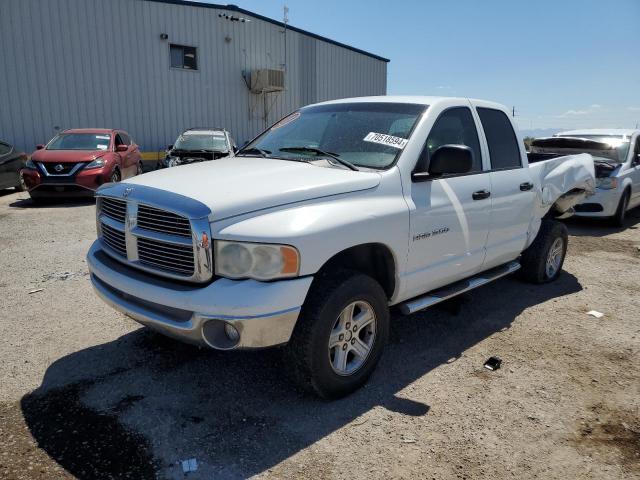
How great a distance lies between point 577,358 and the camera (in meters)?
3.93

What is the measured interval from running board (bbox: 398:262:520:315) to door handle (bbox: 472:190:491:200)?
0.72 m

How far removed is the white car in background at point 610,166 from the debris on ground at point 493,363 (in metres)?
6.42

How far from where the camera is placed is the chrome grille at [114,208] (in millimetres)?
3199

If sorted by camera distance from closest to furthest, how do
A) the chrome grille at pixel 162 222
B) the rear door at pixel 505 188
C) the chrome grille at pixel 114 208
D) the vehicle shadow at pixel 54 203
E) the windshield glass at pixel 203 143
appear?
the chrome grille at pixel 162 222, the chrome grille at pixel 114 208, the rear door at pixel 505 188, the vehicle shadow at pixel 54 203, the windshield glass at pixel 203 143

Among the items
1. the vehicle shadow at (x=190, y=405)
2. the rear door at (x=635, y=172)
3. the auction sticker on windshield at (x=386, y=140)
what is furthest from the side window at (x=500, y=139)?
the rear door at (x=635, y=172)

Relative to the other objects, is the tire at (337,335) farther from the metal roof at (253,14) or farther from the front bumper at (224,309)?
the metal roof at (253,14)

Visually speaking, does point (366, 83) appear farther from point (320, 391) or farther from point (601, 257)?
point (320, 391)

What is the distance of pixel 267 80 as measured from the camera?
65.9 feet

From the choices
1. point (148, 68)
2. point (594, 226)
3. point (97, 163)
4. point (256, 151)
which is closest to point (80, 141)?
point (97, 163)

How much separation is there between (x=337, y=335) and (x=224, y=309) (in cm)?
81

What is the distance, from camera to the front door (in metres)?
3.53

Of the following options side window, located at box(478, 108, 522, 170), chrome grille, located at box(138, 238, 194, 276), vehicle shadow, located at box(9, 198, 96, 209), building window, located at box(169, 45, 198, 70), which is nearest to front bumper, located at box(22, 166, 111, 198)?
vehicle shadow, located at box(9, 198, 96, 209)

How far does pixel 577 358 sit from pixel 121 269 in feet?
11.2

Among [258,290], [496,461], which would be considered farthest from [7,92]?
[496,461]
